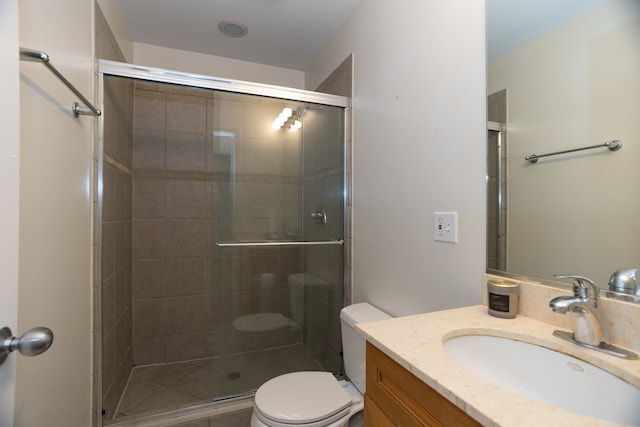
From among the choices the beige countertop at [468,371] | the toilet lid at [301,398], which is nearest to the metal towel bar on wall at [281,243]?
the toilet lid at [301,398]

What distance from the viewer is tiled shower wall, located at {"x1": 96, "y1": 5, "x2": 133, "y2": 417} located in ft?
4.85

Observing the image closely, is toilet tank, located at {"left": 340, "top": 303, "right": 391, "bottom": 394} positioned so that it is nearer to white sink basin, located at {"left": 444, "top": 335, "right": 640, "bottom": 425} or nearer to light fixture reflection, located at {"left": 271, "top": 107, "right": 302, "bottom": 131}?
white sink basin, located at {"left": 444, "top": 335, "right": 640, "bottom": 425}

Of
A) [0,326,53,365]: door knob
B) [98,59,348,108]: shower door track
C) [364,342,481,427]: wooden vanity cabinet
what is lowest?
[364,342,481,427]: wooden vanity cabinet

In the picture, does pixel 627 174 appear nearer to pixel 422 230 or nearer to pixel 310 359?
pixel 422 230

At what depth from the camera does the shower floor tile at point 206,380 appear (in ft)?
5.65

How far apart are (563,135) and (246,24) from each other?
6.48 feet

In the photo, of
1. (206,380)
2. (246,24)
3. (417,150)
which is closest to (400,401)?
(417,150)

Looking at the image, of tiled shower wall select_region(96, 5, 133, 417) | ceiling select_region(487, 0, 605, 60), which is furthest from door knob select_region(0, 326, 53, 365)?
ceiling select_region(487, 0, 605, 60)

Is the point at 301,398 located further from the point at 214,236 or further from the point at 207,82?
the point at 207,82

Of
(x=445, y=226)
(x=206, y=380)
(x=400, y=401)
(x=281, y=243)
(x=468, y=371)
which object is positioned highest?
(x=445, y=226)

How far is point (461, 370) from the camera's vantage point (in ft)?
1.85

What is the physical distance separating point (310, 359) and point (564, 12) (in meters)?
2.09

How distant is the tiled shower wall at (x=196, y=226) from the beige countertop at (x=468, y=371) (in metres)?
1.16

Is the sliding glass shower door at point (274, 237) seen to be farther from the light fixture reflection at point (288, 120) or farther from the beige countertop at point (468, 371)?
the beige countertop at point (468, 371)
